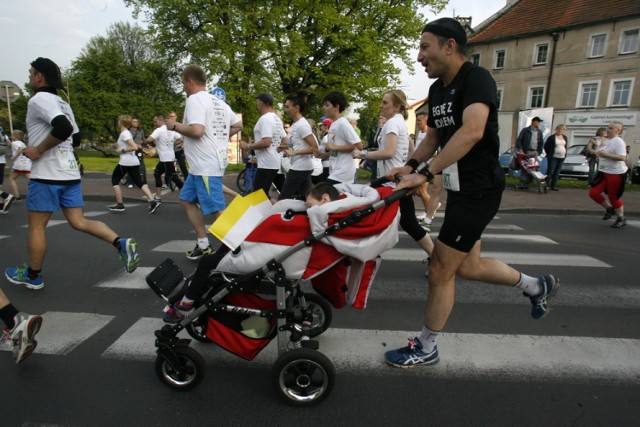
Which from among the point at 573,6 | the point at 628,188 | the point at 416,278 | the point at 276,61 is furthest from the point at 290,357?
the point at 573,6

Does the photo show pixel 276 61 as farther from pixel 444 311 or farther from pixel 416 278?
pixel 444 311

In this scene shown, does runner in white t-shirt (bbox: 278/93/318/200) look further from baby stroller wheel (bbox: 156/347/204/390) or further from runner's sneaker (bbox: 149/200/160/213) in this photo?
baby stroller wheel (bbox: 156/347/204/390)

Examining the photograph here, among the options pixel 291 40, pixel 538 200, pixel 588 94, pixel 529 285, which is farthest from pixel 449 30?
pixel 588 94

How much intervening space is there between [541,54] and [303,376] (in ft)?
119

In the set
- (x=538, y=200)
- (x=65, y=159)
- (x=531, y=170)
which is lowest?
(x=538, y=200)

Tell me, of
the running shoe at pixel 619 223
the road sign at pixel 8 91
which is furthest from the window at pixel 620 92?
the road sign at pixel 8 91

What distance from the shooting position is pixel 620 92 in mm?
28047

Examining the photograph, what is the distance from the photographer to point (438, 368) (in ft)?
8.61

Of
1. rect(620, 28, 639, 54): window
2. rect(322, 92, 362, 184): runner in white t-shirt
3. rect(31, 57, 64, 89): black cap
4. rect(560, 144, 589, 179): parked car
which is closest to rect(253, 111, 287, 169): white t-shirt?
rect(322, 92, 362, 184): runner in white t-shirt

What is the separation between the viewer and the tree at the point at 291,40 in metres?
21.4

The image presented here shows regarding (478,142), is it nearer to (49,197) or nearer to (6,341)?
(6,341)

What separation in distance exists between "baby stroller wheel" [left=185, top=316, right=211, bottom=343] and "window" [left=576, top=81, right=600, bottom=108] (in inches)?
1358

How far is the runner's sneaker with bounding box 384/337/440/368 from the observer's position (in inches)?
103

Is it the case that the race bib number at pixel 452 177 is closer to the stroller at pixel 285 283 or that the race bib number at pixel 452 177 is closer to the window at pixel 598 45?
the stroller at pixel 285 283
